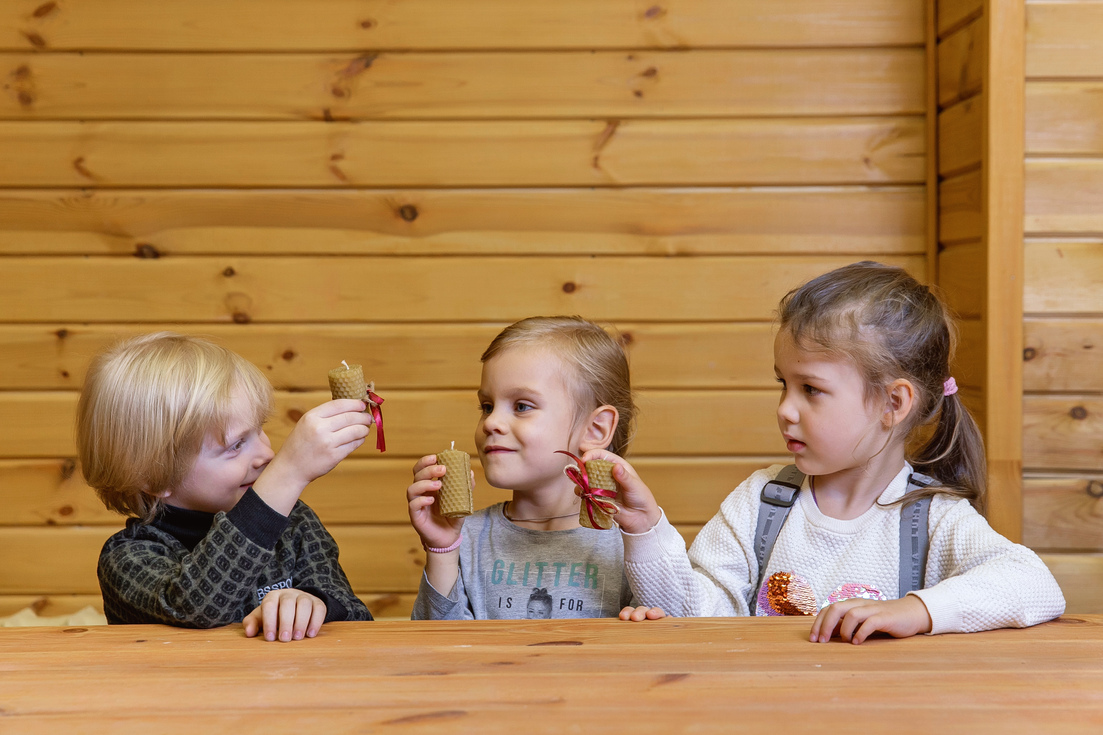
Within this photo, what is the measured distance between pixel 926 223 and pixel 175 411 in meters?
2.17

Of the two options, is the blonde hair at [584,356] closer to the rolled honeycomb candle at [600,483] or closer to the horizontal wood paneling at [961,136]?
the rolled honeycomb candle at [600,483]

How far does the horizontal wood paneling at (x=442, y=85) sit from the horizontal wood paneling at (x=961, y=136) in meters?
0.18

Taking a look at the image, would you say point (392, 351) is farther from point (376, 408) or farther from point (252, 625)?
point (252, 625)

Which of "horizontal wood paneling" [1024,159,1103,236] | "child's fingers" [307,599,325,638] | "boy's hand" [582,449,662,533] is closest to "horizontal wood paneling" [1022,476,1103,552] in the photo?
"horizontal wood paneling" [1024,159,1103,236]

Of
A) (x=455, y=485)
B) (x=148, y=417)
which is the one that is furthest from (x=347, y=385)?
(x=148, y=417)

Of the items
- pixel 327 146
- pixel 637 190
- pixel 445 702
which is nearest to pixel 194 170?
pixel 327 146

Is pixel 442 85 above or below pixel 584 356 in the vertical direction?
above

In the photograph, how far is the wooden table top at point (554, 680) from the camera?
0.88 meters

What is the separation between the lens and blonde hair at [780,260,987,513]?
5.28 feet

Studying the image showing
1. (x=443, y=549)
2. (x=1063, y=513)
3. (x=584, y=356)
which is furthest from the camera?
(x=1063, y=513)

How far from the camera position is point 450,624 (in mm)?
1232

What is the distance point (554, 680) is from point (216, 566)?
0.60m

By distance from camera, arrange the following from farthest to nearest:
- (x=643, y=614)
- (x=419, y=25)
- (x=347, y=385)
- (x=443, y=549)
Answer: (x=419, y=25) → (x=443, y=549) → (x=347, y=385) → (x=643, y=614)

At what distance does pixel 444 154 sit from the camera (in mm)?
2793
